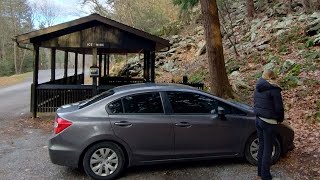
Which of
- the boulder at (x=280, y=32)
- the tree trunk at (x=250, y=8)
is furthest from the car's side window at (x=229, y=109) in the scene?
the tree trunk at (x=250, y=8)

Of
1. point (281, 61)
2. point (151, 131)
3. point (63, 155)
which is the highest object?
point (281, 61)

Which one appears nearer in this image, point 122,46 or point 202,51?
point 122,46

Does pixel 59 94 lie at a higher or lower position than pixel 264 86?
lower

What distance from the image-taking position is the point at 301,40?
16.1 metres

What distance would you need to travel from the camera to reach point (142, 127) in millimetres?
5953

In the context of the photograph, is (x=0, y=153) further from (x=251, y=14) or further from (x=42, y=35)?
(x=251, y=14)

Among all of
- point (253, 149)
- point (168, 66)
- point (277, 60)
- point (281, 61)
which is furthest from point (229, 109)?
point (168, 66)

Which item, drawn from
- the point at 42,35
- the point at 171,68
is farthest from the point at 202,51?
the point at 42,35

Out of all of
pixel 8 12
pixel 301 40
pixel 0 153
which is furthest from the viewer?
pixel 8 12

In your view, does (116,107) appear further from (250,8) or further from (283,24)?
(250,8)

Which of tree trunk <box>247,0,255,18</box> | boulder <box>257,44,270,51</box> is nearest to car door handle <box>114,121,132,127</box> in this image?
boulder <box>257,44,270,51</box>

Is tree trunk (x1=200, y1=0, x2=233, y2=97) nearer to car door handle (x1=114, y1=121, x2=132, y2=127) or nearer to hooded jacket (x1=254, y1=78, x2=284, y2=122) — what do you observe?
hooded jacket (x1=254, y1=78, x2=284, y2=122)

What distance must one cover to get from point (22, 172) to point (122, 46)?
6.76m

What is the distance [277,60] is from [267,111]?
10.1m
